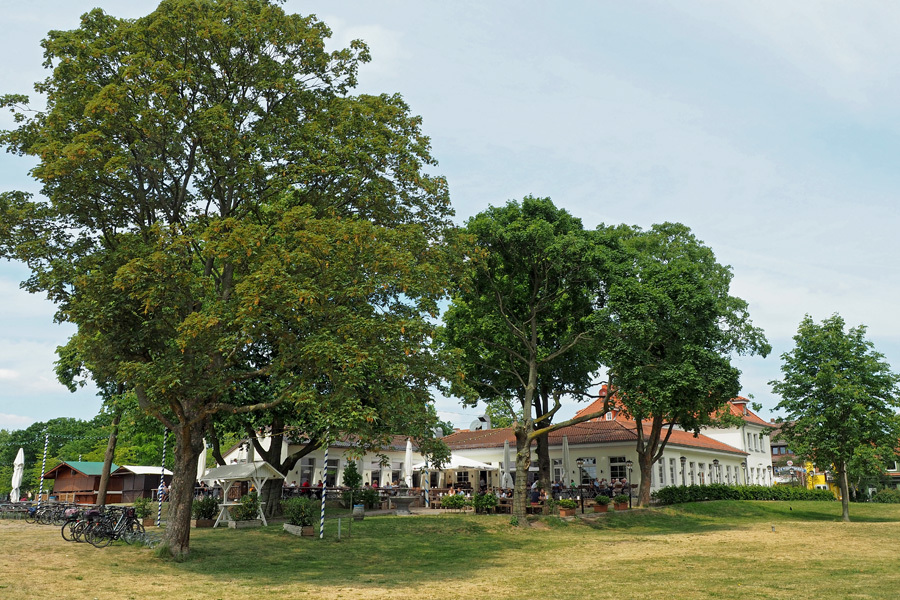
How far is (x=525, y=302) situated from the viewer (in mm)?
30062

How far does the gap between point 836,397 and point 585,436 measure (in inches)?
593

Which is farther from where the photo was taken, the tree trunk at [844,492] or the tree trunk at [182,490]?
the tree trunk at [844,492]

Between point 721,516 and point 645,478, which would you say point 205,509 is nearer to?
point 645,478

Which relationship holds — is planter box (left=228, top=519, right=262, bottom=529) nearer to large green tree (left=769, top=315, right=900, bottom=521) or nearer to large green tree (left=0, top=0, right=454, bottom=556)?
large green tree (left=0, top=0, right=454, bottom=556)

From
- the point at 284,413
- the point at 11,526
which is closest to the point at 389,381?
the point at 284,413

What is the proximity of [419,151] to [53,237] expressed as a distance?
385 inches

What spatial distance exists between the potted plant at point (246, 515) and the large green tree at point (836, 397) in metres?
27.2

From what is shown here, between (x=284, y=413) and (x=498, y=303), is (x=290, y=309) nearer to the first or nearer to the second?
(x=284, y=413)

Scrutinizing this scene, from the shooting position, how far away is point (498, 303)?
29203 millimetres

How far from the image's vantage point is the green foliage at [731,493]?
39250mm

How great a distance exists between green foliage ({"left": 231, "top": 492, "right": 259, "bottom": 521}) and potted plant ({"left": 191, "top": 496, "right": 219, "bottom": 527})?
73 centimetres

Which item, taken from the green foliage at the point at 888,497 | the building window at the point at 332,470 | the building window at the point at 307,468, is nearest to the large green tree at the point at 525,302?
the building window at the point at 332,470

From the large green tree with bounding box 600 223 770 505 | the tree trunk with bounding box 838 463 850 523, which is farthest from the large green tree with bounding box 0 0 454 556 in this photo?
the tree trunk with bounding box 838 463 850 523

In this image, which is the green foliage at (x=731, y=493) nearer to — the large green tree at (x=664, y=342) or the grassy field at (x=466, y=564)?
the large green tree at (x=664, y=342)
